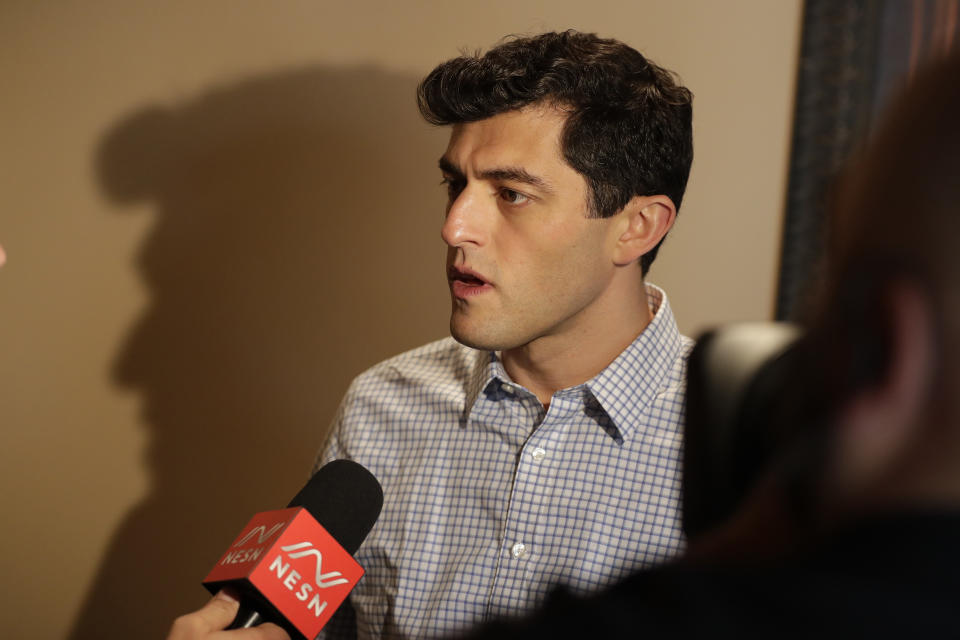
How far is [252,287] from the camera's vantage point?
2.02 metres

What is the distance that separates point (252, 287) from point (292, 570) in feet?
3.30

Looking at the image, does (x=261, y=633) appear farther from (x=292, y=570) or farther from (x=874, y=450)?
(x=874, y=450)

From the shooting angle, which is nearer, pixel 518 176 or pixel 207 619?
pixel 207 619

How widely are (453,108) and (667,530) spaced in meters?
0.70

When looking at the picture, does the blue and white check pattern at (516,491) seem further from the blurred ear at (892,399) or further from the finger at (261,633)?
the blurred ear at (892,399)

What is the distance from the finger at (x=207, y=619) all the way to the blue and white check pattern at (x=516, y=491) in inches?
12.0

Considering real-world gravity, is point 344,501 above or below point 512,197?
below

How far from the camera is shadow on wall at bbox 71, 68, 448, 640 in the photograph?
6.36 feet

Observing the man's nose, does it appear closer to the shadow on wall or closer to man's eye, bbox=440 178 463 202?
man's eye, bbox=440 178 463 202

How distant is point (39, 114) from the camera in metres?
2.04

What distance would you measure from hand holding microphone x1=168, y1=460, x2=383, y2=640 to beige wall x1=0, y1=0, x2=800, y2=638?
2.48ft

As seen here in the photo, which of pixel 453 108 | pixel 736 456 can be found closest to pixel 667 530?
pixel 453 108

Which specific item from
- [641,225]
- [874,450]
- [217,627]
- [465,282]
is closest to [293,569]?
[217,627]

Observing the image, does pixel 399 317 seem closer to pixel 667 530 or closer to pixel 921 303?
pixel 667 530
